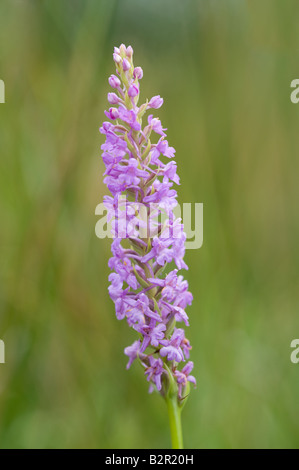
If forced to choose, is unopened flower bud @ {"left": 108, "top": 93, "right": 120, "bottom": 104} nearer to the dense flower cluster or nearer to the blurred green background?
the dense flower cluster

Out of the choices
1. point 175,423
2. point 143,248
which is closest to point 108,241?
point 143,248

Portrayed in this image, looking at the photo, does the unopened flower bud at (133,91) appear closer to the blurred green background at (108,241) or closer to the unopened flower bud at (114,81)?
the unopened flower bud at (114,81)

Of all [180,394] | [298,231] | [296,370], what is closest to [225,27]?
[298,231]

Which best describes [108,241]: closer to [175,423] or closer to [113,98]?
[113,98]

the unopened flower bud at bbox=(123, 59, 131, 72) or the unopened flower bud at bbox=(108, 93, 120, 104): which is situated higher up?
the unopened flower bud at bbox=(123, 59, 131, 72)

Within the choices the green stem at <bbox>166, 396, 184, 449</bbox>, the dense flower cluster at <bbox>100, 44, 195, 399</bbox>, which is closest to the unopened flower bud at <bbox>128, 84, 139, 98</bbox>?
the dense flower cluster at <bbox>100, 44, 195, 399</bbox>

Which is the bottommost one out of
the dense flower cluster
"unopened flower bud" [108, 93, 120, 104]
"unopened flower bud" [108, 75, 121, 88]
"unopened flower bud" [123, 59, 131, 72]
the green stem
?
the green stem
